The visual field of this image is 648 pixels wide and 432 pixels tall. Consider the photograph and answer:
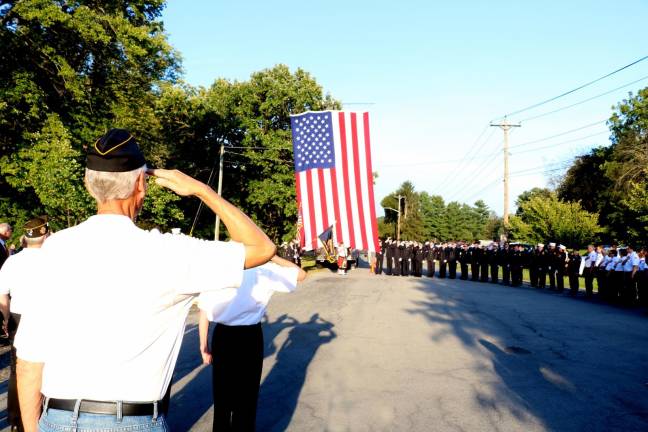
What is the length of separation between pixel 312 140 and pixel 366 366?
971 centimetres

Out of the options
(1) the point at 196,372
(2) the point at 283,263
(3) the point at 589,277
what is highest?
(2) the point at 283,263

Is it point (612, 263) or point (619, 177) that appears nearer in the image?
point (612, 263)

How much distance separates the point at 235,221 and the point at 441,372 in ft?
18.8

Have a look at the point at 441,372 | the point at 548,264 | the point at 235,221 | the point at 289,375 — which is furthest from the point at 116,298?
the point at 548,264

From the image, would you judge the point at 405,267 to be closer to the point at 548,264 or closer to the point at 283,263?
the point at 548,264

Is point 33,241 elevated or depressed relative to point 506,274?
elevated

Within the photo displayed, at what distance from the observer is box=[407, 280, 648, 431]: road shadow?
5.18 meters

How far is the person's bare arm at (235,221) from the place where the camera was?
1.89m

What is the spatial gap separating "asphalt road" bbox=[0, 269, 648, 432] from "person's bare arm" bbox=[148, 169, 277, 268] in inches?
133

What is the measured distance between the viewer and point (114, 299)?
173cm

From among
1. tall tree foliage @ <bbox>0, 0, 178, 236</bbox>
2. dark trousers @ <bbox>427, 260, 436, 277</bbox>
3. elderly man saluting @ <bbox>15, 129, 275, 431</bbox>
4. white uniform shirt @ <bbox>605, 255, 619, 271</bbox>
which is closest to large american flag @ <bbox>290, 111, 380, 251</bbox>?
tall tree foliage @ <bbox>0, 0, 178, 236</bbox>

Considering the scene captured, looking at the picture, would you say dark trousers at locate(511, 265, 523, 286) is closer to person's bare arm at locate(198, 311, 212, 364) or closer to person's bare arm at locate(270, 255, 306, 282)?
person's bare arm at locate(270, 255, 306, 282)

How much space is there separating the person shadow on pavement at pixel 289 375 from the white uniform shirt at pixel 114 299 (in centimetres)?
329

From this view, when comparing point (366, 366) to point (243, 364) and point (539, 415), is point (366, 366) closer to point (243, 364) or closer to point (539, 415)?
point (539, 415)
